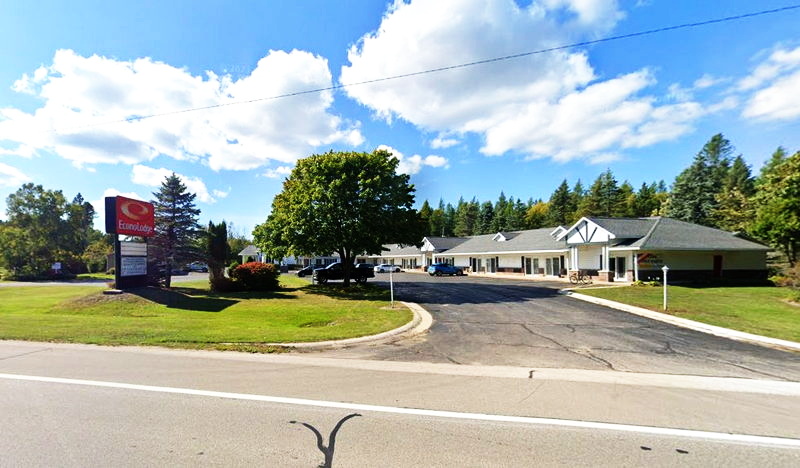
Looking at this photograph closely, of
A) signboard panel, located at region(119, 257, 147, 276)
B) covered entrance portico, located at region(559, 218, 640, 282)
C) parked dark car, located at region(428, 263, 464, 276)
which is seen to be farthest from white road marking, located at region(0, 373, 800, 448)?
parked dark car, located at region(428, 263, 464, 276)

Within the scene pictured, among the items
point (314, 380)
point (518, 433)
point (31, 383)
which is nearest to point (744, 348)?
point (518, 433)

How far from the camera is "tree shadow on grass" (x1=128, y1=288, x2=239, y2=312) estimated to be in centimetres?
1881

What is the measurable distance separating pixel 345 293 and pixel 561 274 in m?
24.4

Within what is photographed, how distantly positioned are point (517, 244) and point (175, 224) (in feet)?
117

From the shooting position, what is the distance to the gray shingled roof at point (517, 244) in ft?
138

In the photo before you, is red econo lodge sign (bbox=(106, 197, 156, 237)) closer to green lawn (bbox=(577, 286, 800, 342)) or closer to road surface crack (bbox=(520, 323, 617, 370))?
road surface crack (bbox=(520, 323, 617, 370))

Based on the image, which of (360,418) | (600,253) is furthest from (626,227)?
(360,418)

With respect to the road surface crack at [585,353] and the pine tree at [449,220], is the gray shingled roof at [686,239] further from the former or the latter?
the pine tree at [449,220]

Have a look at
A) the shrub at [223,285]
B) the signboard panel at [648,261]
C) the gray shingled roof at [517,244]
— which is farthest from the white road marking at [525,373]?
the gray shingled roof at [517,244]

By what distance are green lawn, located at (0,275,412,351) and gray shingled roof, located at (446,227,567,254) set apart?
23442 millimetres

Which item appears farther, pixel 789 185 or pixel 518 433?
pixel 789 185

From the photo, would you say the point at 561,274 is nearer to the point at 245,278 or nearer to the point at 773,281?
the point at 773,281

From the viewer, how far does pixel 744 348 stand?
1003 centimetres

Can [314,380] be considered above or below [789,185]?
below
